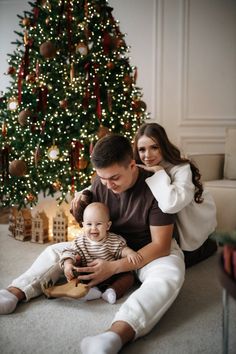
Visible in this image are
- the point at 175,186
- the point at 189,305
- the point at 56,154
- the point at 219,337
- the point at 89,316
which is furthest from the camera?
the point at 56,154

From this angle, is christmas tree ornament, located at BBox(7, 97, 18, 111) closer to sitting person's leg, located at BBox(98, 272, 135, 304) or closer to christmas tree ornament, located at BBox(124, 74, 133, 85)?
christmas tree ornament, located at BBox(124, 74, 133, 85)

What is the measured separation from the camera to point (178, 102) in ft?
14.0

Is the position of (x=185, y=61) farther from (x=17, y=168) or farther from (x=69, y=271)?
(x=69, y=271)

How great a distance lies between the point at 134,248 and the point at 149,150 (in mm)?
572

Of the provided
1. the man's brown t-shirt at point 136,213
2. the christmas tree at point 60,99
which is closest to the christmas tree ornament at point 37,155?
the christmas tree at point 60,99

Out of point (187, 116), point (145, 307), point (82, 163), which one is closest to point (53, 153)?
point (82, 163)

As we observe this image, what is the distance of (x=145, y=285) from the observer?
1.50 m

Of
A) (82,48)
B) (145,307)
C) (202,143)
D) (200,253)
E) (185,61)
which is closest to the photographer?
(145,307)

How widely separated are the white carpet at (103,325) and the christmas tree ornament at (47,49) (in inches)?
65.5

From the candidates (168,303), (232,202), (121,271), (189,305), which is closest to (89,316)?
(121,271)

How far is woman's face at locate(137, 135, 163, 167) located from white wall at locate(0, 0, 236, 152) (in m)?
2.34

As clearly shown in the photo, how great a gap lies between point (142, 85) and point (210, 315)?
3.22m

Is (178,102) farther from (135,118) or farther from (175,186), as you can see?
(175,186)

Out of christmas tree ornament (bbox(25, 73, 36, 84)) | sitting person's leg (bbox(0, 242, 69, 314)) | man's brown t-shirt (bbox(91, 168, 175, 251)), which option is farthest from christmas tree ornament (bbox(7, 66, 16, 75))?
sitting person's leg (bbox(0, 242, 69, 314))
